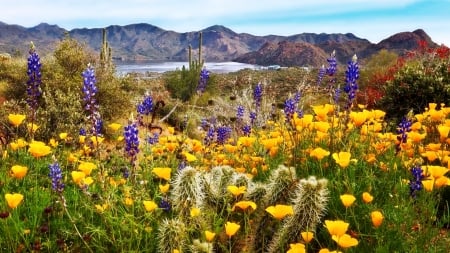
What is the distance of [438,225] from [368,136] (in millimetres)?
1481

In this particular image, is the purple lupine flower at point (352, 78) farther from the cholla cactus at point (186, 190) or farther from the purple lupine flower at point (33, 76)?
the purple lupine flower at point (33, 76)

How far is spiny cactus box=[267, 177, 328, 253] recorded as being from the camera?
119 inches

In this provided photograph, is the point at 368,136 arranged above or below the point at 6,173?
above

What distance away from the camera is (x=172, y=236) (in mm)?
2930

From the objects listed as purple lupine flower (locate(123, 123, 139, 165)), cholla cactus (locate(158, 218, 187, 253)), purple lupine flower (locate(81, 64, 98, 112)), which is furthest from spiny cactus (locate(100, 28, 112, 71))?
cholla cactus (locate(158, 218, 187, 253))

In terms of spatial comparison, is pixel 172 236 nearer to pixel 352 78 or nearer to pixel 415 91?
pixel 352 78

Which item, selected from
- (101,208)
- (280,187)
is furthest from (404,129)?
(101,208)

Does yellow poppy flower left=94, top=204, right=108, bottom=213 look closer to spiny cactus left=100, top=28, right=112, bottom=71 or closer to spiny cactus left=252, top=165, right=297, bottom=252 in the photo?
spiny cactus left=252, top=165, right=297, bottom=252

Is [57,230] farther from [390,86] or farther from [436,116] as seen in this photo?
[390,86]

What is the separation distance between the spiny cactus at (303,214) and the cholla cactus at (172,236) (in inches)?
23.5

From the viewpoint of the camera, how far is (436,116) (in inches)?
173

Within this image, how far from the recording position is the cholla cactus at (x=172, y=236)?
9.55ft

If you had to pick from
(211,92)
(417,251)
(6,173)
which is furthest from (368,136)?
(211,92)

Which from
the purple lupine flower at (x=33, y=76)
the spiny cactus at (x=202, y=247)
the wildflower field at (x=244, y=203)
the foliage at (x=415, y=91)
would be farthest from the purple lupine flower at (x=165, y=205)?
the foliage at (x=415, y=91)
